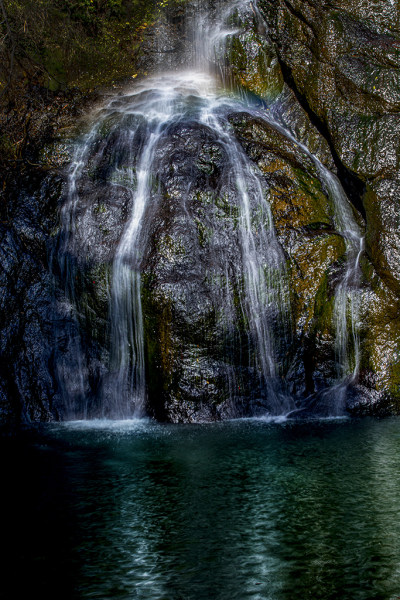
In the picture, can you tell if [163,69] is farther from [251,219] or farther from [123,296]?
[123,296]

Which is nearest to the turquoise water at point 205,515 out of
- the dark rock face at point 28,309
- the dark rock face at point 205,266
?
the dark rock face at point 205,266

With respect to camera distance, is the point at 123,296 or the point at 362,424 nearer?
the point at 362,424

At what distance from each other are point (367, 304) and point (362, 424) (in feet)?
5.79

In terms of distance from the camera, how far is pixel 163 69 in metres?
11.5

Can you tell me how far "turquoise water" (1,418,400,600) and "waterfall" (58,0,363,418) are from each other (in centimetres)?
123

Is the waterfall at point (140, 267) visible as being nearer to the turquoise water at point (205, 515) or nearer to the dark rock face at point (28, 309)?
the dark rock face at point (28, 309)

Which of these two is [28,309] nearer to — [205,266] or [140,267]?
[140,267]

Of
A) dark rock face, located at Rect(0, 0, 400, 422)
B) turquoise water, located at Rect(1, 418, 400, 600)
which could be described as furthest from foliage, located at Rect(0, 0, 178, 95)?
turquoise water, located at Rect(1, 418, 400, 600)

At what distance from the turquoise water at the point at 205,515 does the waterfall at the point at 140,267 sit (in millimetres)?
1233

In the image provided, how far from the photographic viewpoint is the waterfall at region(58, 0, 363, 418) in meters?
7.69

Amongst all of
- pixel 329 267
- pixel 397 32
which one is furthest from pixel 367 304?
pixel 397 32

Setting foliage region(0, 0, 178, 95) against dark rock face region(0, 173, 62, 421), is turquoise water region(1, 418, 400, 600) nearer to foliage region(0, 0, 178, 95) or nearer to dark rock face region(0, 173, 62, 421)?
dark rock face region(0, 173, 62, 421)

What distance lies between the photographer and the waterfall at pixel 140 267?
769 cm

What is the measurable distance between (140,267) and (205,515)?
424 centimetres
